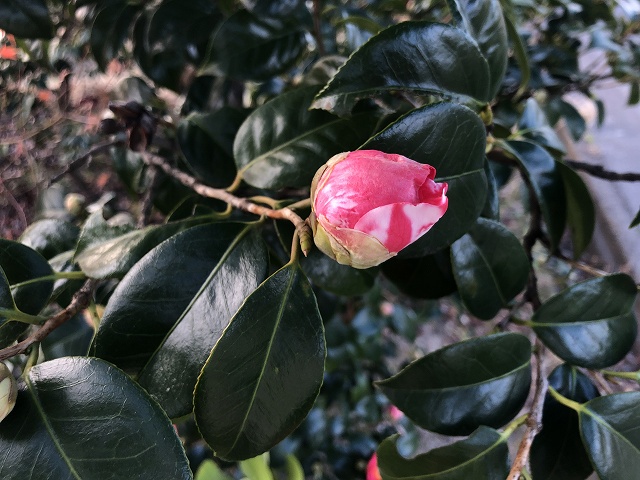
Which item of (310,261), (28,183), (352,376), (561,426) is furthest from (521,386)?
(28,183)

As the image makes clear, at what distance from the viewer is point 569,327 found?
49 cm

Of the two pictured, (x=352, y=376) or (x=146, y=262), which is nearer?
(x=146, y=262)

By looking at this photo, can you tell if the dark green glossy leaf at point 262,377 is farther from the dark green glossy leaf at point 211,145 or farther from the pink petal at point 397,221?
the dark green glossy leaf at point 211,145

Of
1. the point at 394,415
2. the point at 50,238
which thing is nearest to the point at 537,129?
the point at 50,238

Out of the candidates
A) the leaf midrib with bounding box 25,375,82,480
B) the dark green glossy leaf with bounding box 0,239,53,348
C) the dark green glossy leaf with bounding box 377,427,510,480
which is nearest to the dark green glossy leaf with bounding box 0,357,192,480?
the leaf midrib with bounding box 25,375,82,480

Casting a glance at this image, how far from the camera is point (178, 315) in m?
0.36

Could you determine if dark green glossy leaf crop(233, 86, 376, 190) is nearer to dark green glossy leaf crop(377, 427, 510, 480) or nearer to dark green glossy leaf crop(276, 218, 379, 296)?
dark green glossy leaf crop(276, 218, 379, 296)

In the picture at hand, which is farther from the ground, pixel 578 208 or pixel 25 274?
pixel 25 274

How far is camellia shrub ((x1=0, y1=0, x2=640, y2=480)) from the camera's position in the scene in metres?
0.31

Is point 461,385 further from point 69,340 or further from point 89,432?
point 69,340

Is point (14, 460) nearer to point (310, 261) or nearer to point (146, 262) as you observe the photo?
point (146, 262)

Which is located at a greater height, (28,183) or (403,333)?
(28,183)

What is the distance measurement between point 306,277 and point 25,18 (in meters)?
0.52

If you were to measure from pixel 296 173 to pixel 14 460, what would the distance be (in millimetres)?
322
